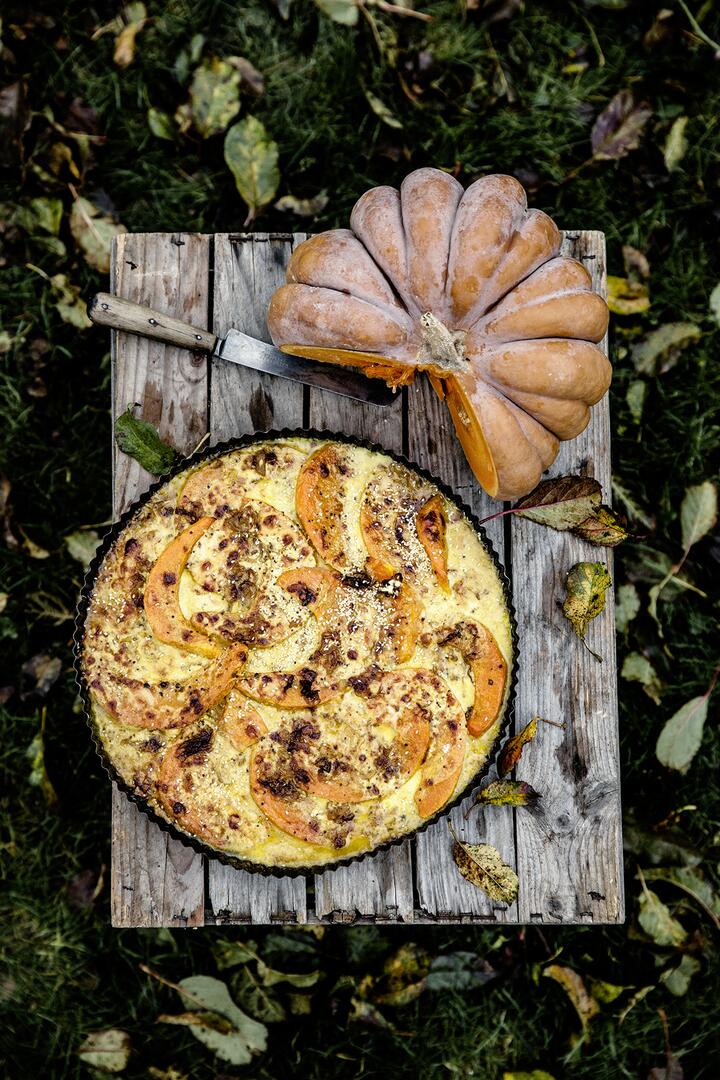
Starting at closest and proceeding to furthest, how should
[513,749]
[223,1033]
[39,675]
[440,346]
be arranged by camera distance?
[440,346] < [513,749] < [223,1033] < [39,675]

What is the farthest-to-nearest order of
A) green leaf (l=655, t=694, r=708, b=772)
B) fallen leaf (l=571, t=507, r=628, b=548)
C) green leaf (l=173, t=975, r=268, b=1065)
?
green leaf (l=655, t=694, r=708, b=772) < green leaf (l=173, t=975, r=268, b=1065) < fallen leaf (l=571, t=507, r=628, b=548)

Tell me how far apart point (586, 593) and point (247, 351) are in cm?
131

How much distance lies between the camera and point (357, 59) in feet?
10.8

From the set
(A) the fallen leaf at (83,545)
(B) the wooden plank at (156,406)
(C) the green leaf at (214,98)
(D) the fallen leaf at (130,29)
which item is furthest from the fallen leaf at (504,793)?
(D) the fallen leaf at (130,29)

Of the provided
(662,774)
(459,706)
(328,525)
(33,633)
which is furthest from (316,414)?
(662,774)

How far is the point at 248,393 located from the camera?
2.66 metres

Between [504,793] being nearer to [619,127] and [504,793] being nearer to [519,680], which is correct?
[519,680]

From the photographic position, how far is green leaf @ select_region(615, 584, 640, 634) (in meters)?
3.11

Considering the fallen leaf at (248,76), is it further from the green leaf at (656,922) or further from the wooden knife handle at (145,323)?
the green leaf at (656,922)

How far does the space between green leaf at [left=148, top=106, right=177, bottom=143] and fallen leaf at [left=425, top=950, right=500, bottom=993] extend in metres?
3.37

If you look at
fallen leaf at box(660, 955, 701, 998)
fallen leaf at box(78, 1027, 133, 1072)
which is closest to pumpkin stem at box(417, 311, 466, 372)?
fallen leaf at box(660, 955, 701, 998)

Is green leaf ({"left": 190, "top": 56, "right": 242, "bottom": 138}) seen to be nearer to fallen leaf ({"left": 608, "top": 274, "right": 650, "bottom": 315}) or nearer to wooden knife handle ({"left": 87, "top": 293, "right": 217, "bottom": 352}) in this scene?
wooden knife handle ({"left": 87, "top": 293, "right": 217, "bottom": 352})

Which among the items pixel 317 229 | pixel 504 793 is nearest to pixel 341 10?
pixel 317 229

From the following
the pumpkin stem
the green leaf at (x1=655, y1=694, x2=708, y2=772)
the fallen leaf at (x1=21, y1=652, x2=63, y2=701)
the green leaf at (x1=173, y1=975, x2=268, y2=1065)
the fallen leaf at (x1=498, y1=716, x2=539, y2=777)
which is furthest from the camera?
the fallen leaf at (x1=21, y1=652, x2=63, y2=701)
